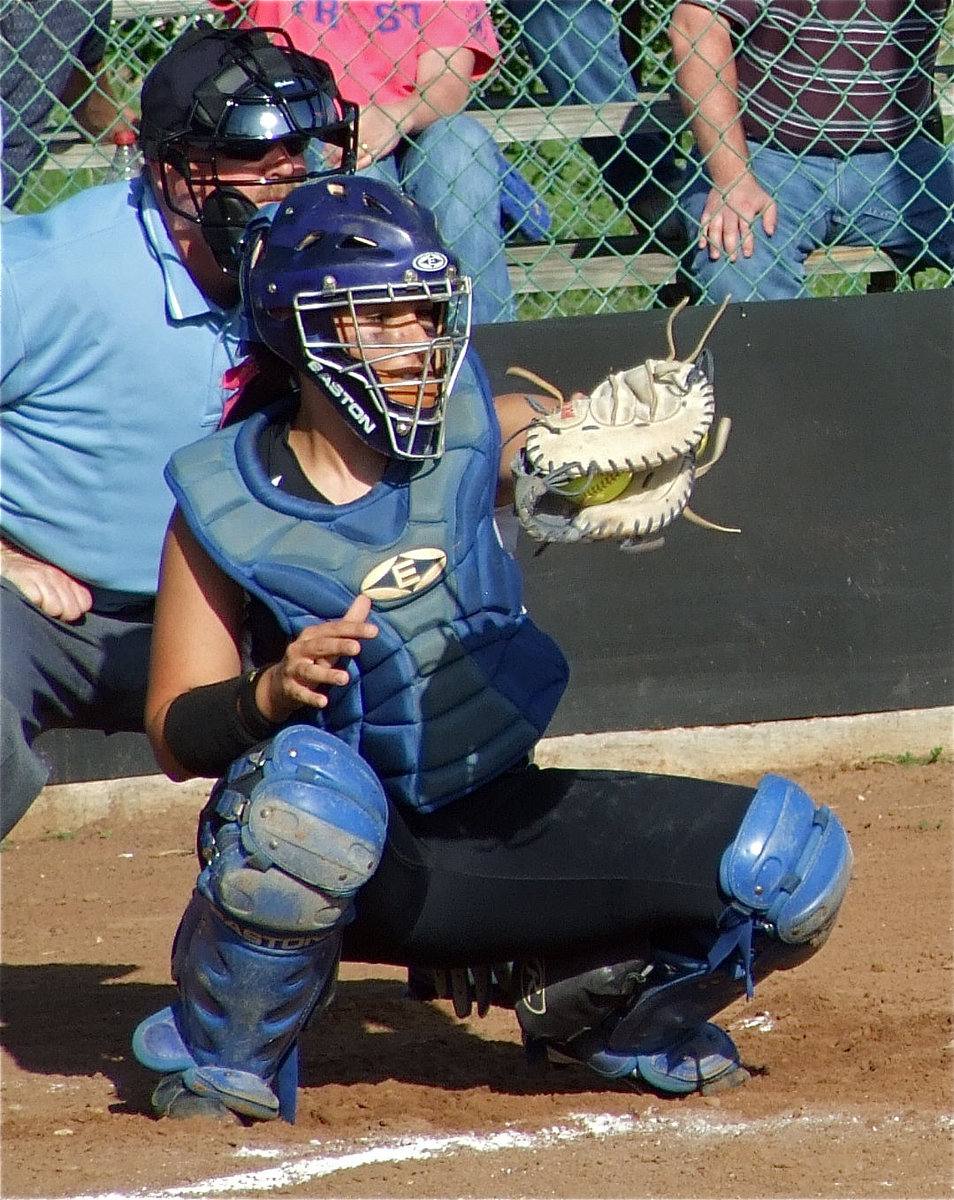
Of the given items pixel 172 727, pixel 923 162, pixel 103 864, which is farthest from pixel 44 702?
pixel 923 162

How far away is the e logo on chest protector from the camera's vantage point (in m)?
2.66

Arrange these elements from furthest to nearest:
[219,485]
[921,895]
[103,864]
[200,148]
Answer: [103,864] < [921,895] < [200,148] < [219,485]

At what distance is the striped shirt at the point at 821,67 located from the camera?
4.84 metres

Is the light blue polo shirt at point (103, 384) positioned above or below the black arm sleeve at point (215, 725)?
above

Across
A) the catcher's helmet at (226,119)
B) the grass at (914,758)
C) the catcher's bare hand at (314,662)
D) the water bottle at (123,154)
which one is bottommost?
the grass at (914,758)

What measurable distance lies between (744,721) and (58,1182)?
2.71 m

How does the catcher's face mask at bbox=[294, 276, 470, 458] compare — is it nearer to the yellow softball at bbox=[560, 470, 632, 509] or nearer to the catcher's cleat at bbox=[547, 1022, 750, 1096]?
the yellow softball at bbox=[560, 470, 632, 509]

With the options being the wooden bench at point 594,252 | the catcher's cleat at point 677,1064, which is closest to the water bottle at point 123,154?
the wooden bench at point 594,252

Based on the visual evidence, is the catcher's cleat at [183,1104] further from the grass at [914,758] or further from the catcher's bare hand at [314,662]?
the grass at [914,758]

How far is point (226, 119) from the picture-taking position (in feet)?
10.1

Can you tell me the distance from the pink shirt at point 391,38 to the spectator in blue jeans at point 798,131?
59 cm

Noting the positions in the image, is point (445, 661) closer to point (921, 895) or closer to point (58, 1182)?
point (58, 1182)

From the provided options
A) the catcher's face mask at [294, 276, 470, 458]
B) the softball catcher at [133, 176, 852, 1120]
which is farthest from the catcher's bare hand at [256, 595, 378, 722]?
the catcher's face mask at [294, 276, 470, 458]

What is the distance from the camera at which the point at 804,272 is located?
489 centimetres
